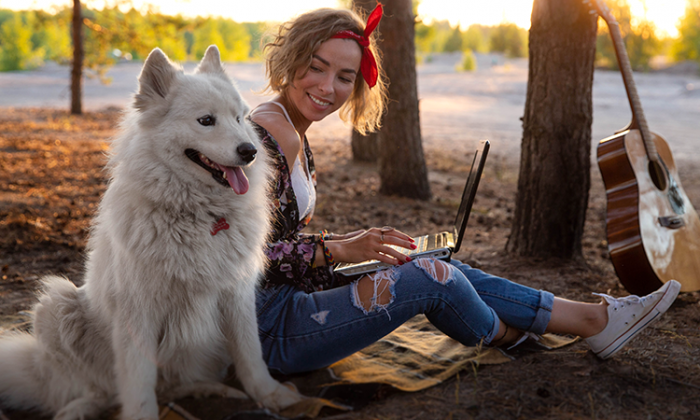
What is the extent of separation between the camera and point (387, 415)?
84.7 inches

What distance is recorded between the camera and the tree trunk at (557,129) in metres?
3.84

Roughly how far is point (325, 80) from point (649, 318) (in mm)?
2124

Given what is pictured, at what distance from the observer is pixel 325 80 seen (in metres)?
2.75

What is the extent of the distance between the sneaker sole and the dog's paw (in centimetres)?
161

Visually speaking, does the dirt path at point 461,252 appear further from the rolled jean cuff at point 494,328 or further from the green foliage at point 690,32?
the green foliage at point 690,32

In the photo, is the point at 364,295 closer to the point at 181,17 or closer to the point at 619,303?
the point at 619,303

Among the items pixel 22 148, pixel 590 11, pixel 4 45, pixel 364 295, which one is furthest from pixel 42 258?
pixel 4 45

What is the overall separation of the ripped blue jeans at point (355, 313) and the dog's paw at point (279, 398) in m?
0.20

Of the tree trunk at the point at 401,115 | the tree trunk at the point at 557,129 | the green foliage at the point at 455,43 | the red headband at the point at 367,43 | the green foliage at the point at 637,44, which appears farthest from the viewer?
the green foliage at the point at 455,43

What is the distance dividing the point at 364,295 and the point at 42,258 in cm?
341

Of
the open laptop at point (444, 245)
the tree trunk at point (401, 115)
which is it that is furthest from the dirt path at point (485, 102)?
the open laptop at point (444, 245)

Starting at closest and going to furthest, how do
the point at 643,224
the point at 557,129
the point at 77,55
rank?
the point at 643,224, the point at 557,129, the point at 77,55

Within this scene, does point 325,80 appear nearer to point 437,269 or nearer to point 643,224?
point 437,269

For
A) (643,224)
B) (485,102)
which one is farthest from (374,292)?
(485,102)
